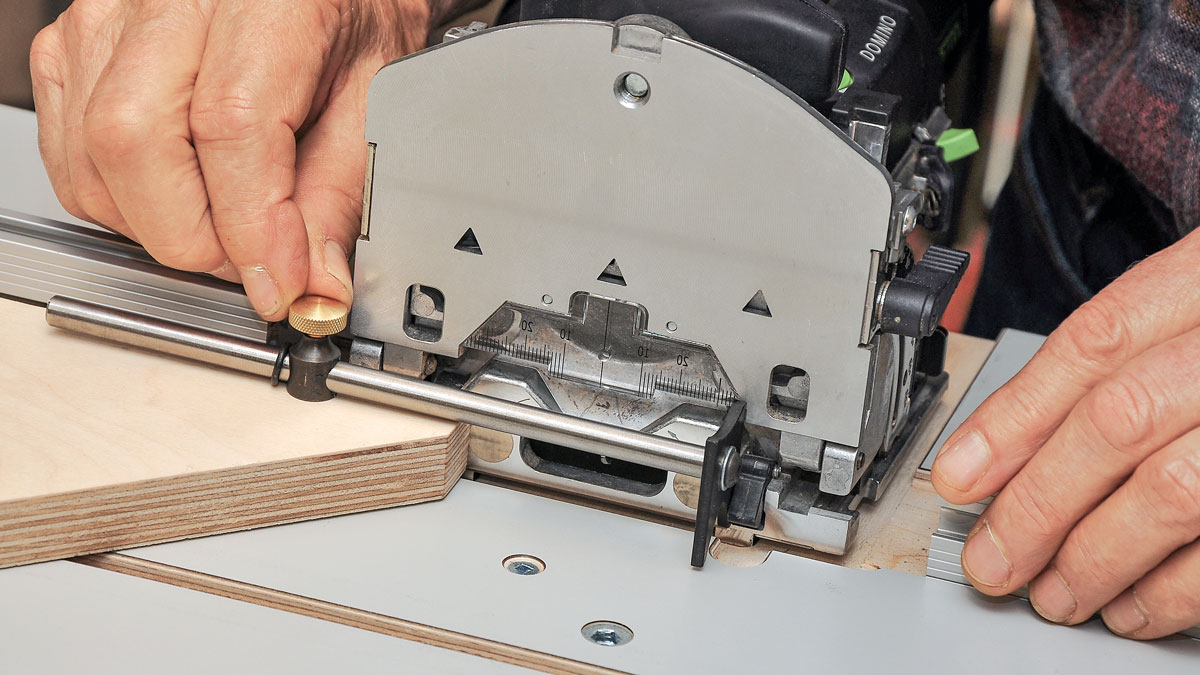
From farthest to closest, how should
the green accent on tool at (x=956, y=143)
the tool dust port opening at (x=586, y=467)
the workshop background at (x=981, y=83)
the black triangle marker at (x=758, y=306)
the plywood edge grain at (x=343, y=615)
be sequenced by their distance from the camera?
the workshop background at (x=981, y=83)
the green accent on tool at (x=956, y=143)
the tool dust port opening at (x=586, y=467)
the black triangle marker at (x=758, y=306)
the plywood edge grain at (x=343, y=615)

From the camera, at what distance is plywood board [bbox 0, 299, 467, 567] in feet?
3.07

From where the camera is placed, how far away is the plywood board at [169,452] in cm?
94

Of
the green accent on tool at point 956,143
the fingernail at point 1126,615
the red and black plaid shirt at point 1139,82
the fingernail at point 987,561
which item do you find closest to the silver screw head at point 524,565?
the fingernail at point 987,561

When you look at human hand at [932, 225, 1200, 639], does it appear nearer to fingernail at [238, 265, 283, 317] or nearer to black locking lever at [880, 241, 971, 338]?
black locking lever at [880, 241, 971, 338]

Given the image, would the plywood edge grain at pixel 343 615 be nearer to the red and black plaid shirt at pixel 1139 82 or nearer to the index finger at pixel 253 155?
the index finger at pixel 253 155

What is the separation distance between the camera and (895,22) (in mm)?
1270

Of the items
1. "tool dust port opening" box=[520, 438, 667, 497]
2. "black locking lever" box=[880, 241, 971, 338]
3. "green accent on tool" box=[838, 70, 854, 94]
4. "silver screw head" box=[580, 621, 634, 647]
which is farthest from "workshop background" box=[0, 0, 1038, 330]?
"silver screw head" box=[580, 621, 634, 647]

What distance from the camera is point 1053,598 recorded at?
0.96 m

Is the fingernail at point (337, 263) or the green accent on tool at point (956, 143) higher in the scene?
the green accent on tool at point (956, 143)

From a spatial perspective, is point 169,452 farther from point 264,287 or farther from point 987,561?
point 987,561

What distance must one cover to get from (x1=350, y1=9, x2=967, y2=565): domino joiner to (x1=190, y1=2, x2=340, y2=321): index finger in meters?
0.08

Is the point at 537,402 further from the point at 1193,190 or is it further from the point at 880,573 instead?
the point at 1193,190

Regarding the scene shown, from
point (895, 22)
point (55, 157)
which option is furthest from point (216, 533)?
point (895, 22)

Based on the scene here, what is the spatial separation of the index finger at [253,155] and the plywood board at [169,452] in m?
0.10
